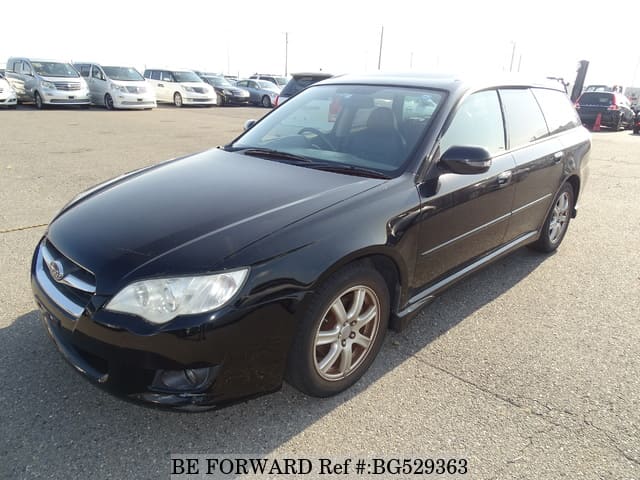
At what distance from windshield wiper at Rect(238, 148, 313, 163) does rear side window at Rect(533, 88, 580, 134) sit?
7.62 ft

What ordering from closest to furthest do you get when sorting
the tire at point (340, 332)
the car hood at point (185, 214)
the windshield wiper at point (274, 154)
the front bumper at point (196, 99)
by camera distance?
the car hood at point (185, 214) < the tire at point (340, 332) < the windshield wiper at point (274, 154) < the front bumper at point (196, 99)

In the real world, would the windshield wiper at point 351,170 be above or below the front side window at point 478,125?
below

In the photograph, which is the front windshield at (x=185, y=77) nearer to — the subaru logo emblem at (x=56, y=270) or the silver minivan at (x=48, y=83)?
the silver minivan at (x=48, y=83)

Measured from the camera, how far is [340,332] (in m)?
2.48

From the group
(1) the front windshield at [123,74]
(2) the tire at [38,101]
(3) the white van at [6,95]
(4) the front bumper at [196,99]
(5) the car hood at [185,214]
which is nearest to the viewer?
(5) the car hood at [185,214]

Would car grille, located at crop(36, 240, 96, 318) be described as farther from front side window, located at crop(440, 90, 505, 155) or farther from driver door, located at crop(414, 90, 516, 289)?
front side window, located at crop(440, 90, 505, 155)

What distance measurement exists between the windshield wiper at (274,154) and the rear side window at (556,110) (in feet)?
7.62

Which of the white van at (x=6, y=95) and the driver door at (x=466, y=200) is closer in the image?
the driver door at (x=466, y=200)

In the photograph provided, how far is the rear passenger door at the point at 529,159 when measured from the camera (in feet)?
12.0

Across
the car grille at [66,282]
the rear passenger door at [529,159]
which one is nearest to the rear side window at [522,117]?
the rear passenger door at [529,159]

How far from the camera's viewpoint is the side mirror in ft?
8.95

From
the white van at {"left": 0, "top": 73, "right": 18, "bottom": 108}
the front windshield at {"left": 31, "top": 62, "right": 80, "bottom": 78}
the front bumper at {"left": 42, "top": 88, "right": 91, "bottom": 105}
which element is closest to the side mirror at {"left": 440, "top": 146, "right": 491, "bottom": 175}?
the front bumper at {"left": 42, "top": 88, "right": 91, "bottom": 105}

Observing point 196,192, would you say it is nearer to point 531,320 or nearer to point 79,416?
point 79,416

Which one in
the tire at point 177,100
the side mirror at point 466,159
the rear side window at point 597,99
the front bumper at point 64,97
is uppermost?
the side mirror at point 466,159
